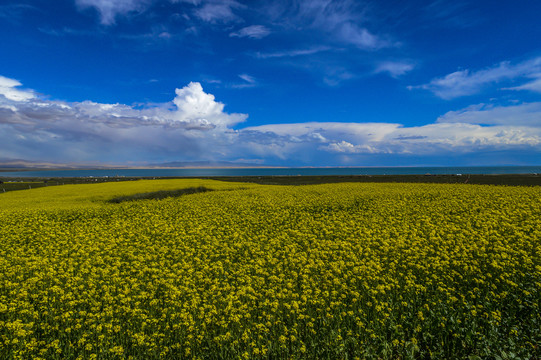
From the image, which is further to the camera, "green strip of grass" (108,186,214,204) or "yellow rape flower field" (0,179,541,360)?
"green strip of grass" (108,186,214,204)

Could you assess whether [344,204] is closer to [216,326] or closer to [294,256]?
[294,256]

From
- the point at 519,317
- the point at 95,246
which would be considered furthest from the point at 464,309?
the point at 95,246

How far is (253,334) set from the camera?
21.9ft

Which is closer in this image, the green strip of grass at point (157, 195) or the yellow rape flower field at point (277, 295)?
the yellow rape flower field at point (277, 295)

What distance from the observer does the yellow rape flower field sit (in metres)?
6.14

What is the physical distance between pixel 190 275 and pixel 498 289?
31.2 ft

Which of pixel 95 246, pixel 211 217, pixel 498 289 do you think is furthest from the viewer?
pixel 211 217

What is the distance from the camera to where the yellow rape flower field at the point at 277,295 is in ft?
20.1

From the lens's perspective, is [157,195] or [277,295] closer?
[277,295]

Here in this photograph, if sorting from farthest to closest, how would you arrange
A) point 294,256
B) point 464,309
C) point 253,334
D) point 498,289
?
1. point 294,256
2. point 498,289
3. point 464,309
4. point 253,334

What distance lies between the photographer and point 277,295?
7.14 metres

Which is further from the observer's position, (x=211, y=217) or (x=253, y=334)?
(x=211, y=217)

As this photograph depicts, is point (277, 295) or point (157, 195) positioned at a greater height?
point (277, 295)

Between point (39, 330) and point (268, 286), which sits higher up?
point (268, 286)
